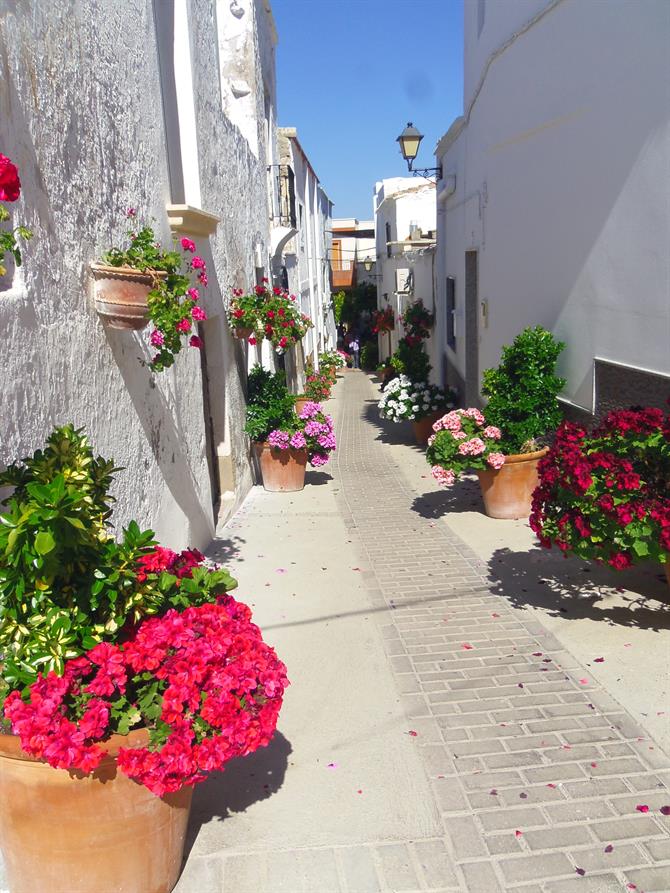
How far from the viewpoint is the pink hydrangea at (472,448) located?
7.65 metres

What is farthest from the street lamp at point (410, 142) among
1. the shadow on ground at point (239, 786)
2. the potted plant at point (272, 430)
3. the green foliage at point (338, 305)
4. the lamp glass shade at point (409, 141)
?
the green foliage at point (338, 305)

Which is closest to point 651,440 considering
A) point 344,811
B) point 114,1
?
point 344,811

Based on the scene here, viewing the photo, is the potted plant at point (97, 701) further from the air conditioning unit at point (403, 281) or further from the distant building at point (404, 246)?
the air conditioning unit at point (403, 281)

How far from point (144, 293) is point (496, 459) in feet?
14.2

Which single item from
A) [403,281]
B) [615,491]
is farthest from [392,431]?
[615,491]

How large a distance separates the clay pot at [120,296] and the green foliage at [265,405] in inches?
207

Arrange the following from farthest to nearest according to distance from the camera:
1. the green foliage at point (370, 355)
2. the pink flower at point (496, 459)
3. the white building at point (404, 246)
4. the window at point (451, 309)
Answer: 1. the green foliage at point (370, 355)
2. the white building at point (404, 246)
3. the window at point (451, 309)
4. the pink flower at point (496, 459)

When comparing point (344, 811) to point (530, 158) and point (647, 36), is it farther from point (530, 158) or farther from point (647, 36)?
point (530, 158)

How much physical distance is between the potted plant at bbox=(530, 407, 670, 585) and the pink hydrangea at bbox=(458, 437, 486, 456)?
8.63 feet

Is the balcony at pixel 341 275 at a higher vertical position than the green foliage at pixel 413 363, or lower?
higher

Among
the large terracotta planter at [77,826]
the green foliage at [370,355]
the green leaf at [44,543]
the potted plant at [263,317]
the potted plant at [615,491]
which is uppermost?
the potted plant at [263,317]

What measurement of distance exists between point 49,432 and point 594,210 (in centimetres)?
537

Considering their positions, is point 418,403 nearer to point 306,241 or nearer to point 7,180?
point 7,180

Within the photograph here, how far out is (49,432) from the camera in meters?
3.61
